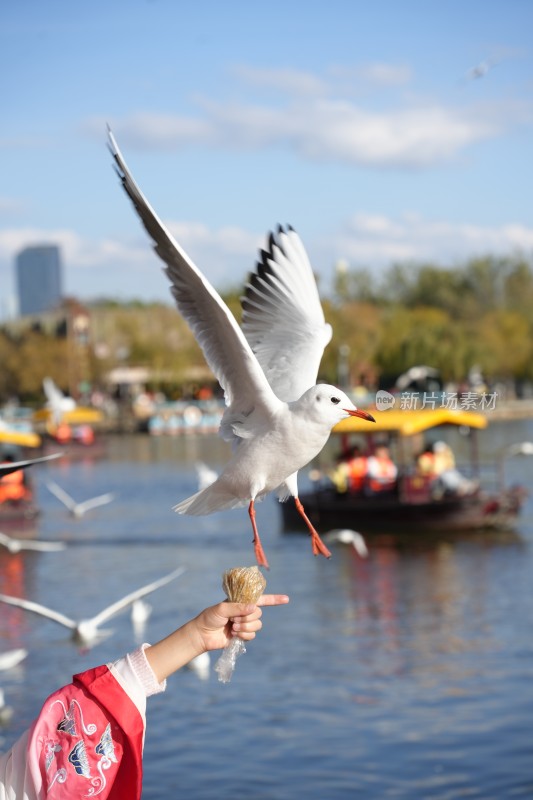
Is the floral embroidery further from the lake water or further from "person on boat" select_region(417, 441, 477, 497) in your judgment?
"person on boat" select_region(417, 441, 477, 497)

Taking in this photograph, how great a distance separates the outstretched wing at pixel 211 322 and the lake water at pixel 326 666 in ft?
20.5

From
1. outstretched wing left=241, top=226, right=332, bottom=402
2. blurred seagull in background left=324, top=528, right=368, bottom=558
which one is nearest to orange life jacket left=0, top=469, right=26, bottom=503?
blurred seagull in background left=324, top=528, right=368, bottom=558

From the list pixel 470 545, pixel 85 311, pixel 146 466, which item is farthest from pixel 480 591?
pixel 85 311

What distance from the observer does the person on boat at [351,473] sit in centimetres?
1947

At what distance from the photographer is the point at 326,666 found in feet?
38.4

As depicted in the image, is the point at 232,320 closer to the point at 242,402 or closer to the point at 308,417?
the point at 242,402

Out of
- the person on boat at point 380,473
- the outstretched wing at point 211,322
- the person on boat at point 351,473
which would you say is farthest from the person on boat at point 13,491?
the outstretched wing at point 211,322

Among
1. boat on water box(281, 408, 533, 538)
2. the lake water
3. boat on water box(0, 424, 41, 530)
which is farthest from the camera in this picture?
boat on water box(0, 424, 41, 530)

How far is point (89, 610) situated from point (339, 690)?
528 centimetres

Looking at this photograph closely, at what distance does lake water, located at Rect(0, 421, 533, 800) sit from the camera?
8719 millimetres

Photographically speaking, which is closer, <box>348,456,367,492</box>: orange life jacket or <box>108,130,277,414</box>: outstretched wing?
<box>108,130,277,414</box>: outstretched wing

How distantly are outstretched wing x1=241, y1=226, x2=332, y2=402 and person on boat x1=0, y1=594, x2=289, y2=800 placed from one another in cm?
93

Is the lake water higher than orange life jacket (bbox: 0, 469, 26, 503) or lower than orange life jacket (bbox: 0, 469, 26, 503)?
lower

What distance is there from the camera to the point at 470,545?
19078 mm
